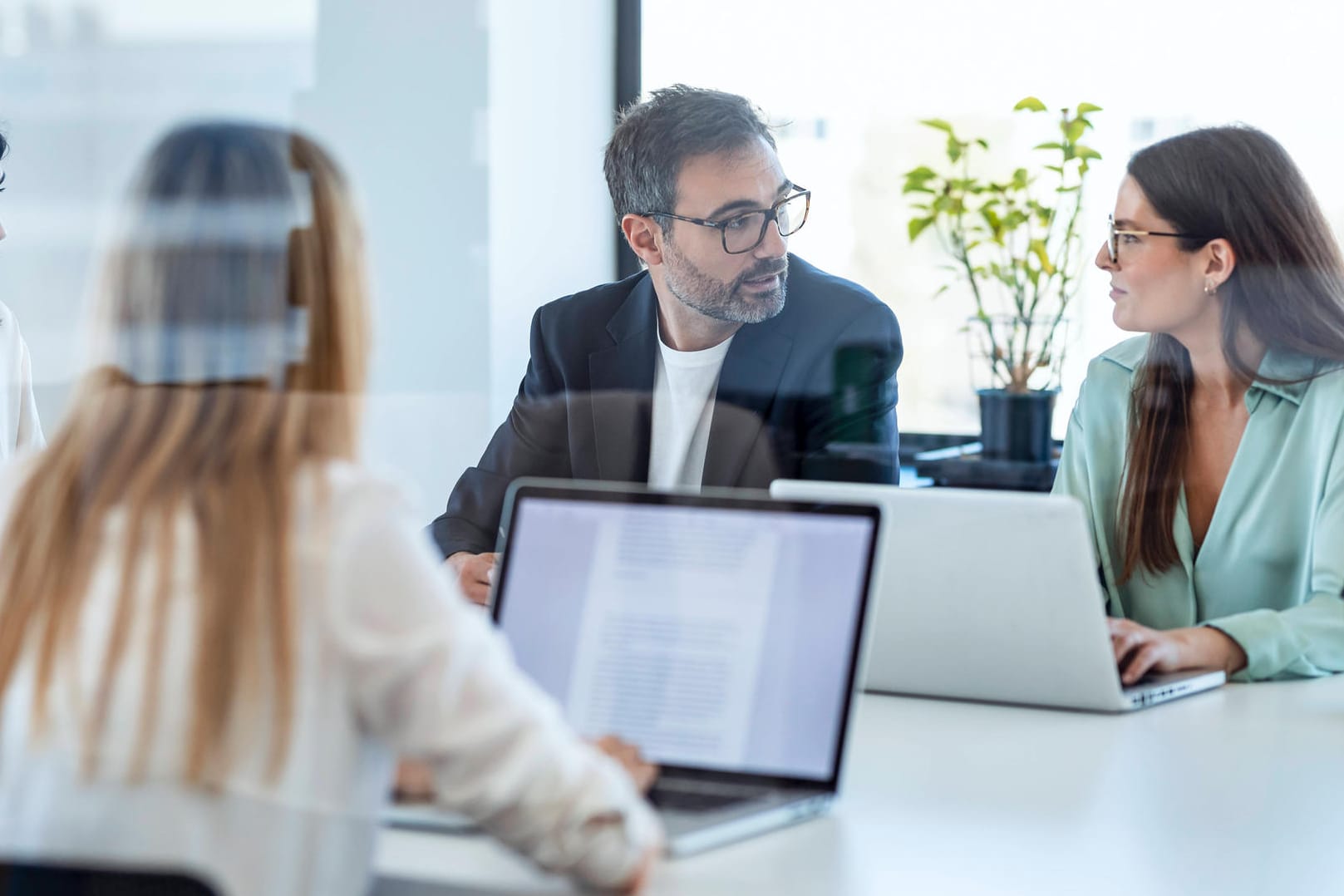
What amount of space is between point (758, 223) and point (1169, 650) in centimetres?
108

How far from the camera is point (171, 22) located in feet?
8.02

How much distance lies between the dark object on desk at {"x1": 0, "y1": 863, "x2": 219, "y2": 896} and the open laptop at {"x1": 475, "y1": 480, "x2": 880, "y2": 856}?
37cm

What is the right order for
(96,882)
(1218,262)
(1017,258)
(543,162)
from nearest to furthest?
(96,882) < (1218,262) < (1017,258) < (543,162)

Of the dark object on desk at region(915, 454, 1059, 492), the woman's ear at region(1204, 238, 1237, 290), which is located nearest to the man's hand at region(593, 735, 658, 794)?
the woman's ear at region(1204, 238, 1237, 290)

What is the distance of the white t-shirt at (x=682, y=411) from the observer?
218 centimetres

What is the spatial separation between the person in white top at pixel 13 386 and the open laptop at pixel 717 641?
1316 millimetres

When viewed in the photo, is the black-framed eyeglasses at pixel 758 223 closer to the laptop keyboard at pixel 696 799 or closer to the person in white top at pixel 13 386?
the person in white top at pixel 13 386

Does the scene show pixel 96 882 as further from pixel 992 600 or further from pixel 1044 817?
pixel 992 600

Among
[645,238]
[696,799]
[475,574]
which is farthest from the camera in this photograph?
[645,238]

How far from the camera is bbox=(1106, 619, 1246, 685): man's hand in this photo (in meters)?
1.48

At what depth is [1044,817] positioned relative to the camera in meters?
1.09

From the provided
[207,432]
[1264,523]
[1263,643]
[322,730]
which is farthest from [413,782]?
[1264,523]

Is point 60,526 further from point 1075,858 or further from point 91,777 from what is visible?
point 1075,858

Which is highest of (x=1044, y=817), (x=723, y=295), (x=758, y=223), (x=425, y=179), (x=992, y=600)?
(x=425, y=179)
